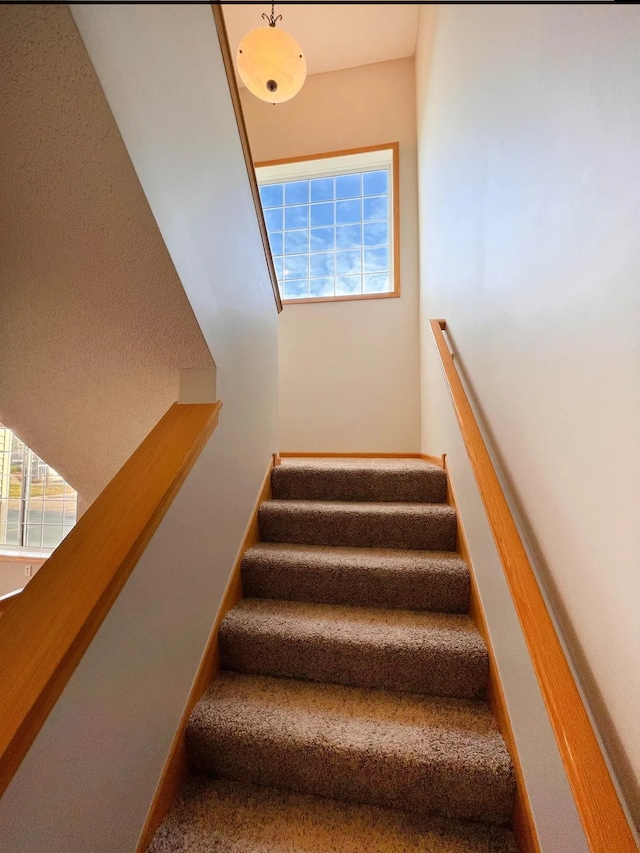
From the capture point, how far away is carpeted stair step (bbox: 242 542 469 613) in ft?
5.17

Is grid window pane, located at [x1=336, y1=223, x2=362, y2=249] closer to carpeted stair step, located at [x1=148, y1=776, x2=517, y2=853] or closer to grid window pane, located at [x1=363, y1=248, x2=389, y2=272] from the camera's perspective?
grid window pane, located at [x1=363, y1=248, x2=389, y2=272]

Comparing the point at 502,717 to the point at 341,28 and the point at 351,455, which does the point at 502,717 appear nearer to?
the point at 351,455

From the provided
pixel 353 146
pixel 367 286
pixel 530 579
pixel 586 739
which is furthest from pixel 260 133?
pixel 586 739

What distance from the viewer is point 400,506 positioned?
6.60 feet

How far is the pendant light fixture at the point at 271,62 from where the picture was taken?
7.43ft

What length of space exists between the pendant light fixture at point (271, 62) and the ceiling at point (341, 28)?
105 cm

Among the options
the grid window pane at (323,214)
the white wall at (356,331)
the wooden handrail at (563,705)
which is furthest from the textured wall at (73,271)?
the grid window pane at (323,214)

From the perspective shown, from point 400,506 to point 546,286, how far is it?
1.26 m

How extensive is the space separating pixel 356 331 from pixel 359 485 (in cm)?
163

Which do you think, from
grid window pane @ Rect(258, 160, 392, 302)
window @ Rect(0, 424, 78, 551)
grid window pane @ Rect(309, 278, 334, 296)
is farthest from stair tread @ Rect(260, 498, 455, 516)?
window @ Rect(0, 424, 78, 551)

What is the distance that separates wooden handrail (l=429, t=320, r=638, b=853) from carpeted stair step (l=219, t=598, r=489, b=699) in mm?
520

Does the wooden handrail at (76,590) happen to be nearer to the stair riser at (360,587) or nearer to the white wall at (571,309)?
the stair riser at (360,587)

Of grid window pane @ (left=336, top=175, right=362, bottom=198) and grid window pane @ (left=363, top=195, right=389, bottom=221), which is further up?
grid window pane @ (left=336, top=175, right=362, bottom=198)

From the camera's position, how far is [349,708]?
1.29 meters
